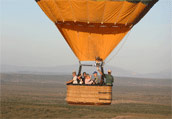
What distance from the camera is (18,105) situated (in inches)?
1417

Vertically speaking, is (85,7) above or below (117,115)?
above

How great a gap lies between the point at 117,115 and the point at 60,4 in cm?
1908

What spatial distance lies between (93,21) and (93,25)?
33cm

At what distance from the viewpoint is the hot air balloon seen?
13320mm

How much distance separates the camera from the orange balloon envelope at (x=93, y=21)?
13.6 metres

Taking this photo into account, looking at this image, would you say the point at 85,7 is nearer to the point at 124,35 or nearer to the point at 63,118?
the point at 124,35

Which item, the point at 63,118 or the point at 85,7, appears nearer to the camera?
the point at 85,7

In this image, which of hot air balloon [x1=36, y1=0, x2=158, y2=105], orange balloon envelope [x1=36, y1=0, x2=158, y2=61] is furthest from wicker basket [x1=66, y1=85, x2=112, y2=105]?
orange balloon envelope [x1=36, y1=0, x2=158, y2=61]

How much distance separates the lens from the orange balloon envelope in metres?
13.6

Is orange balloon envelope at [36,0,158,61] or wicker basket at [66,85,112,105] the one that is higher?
orange balloon envelope at [36,0,158,61]

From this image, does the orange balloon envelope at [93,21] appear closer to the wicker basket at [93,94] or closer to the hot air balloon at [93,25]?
the hot air balloon at [93,25]

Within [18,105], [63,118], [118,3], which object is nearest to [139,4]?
[118,3]

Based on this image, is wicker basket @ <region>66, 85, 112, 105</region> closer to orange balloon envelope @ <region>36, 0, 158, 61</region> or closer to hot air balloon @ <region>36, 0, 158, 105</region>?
hot air balloon @ <region>36, 0, 158, 105</region>

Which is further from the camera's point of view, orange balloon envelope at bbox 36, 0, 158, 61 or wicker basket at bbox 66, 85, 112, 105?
orange balloon envelope at bbox 36, 0, 158, 61
